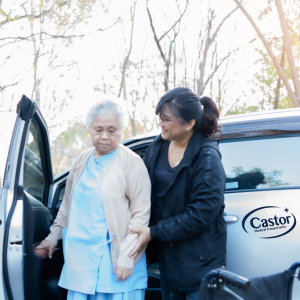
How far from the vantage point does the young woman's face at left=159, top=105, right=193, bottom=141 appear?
9.12 feet

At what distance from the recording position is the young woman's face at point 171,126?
2779 millimetres

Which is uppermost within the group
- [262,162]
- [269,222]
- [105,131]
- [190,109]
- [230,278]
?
[190,109]

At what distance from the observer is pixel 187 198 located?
2.77m

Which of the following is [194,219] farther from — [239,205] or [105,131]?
[105,131]

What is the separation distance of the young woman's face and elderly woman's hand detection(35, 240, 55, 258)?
0.95 meters

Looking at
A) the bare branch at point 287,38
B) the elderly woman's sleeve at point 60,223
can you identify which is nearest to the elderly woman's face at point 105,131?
the elderly woman's sleeve at point 60,223

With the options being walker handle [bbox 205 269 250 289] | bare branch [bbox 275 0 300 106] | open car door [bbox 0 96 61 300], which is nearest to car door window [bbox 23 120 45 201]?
open car door [bbox 0 96 61 300]

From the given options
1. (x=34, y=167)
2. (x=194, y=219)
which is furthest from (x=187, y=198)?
(x=34, y=167)

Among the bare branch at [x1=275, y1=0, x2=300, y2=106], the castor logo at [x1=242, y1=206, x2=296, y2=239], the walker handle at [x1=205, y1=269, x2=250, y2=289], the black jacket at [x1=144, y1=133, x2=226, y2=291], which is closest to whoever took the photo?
the walker handle at [x1=205, y1=269, x2=250, y2=289]

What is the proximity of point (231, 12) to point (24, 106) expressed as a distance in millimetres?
9427

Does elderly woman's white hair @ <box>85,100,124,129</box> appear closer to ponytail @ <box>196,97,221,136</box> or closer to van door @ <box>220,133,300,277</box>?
ponytail @ <box>196,97,221,136</box>

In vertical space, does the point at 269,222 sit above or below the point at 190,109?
below

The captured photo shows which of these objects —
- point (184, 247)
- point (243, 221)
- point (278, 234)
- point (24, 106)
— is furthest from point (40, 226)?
point (278, 234)

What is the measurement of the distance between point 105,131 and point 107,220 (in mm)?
481
